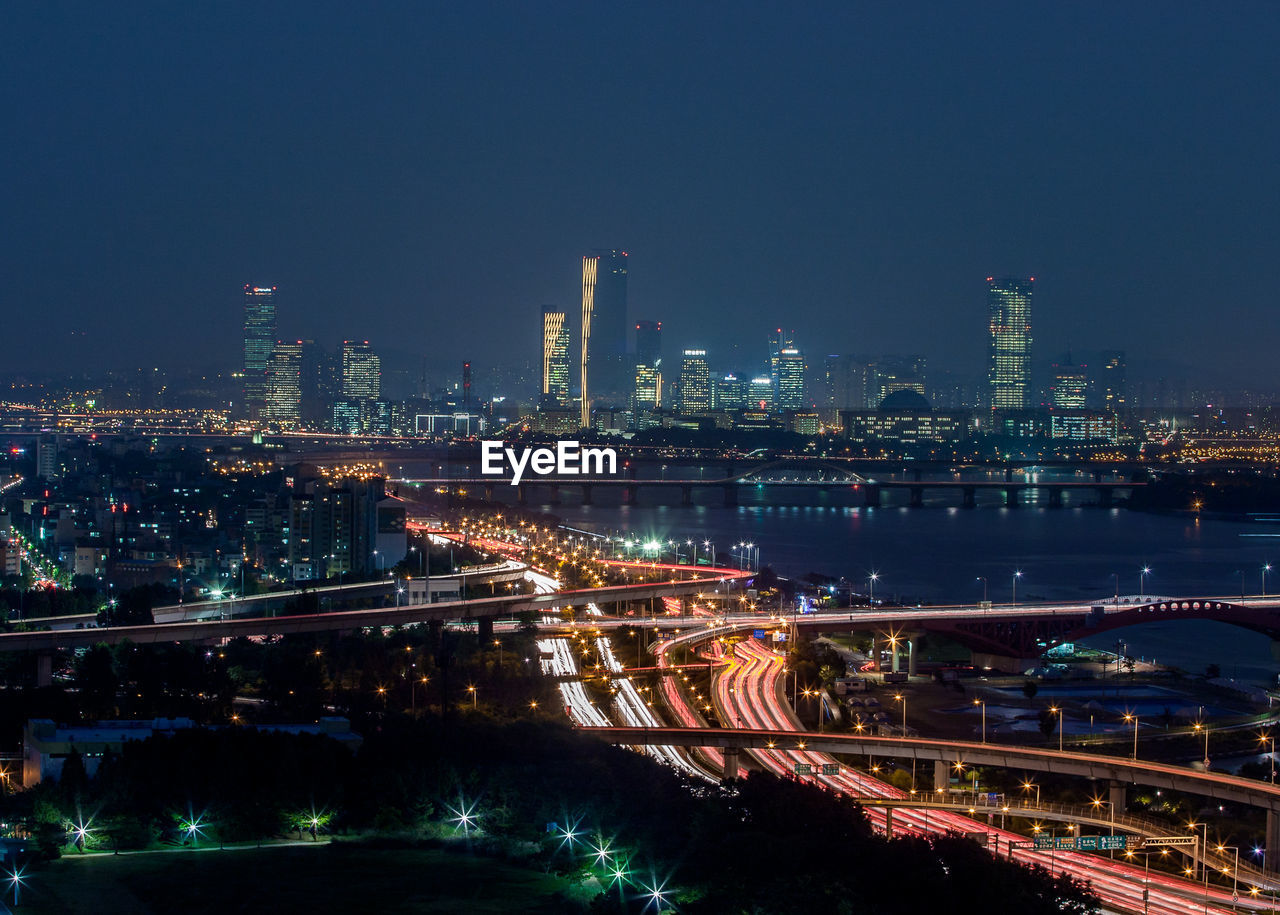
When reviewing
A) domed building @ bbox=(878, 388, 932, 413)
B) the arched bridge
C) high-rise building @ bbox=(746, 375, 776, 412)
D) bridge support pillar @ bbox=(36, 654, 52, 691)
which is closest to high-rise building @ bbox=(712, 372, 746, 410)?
high-rise building @ bbox=(746, 375, 776, 412)

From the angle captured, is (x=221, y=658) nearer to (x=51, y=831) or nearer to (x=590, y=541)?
(x=51, y=831)

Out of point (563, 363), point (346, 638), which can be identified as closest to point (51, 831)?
point (346, 638)

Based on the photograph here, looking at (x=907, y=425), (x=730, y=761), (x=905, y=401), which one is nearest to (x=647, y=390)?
(x=905, y=401)

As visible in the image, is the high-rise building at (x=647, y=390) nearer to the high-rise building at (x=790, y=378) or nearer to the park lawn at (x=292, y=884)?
the high-rise building at (x=790, y=378)

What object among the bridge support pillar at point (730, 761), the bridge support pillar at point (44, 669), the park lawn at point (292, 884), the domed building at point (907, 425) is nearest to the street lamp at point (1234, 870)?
the bridge support pillar at point (730, 761)

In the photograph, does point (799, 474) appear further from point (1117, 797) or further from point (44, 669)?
point (1117, 797)

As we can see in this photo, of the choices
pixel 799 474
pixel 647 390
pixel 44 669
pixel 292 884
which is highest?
pixel 647 390
